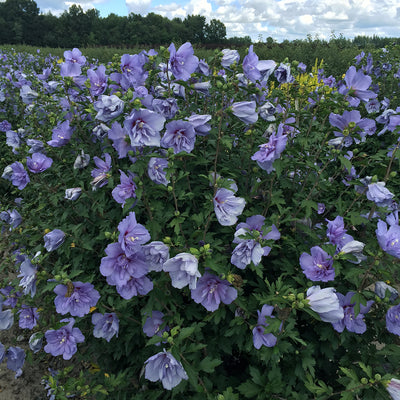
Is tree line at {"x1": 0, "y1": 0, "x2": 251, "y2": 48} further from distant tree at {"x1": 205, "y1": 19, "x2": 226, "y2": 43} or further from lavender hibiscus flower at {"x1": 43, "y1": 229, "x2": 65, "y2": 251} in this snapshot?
lavender hibiscus flower at {"x1": 43, "y1": 229, "x2": 65, "y2": 251}

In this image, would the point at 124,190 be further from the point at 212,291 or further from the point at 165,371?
the point at 165,371

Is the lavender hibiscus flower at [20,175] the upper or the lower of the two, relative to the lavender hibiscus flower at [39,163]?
lower

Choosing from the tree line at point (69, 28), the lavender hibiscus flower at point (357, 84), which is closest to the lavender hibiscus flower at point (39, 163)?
the lavender hibiscus flower at point (357, 84)

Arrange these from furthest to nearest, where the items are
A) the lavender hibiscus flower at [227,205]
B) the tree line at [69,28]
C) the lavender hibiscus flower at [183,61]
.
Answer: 1. the tree line at [69,28]
2. the lavender hibiscus flower at [183,61]
3. the lavender hibiscus flower at [227,205]

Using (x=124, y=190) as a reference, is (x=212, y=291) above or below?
below

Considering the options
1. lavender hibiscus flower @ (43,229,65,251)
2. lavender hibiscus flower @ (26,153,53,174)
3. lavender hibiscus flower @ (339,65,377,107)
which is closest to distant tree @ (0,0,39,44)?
lavender hibiscus flower @ (26,153,53,174)

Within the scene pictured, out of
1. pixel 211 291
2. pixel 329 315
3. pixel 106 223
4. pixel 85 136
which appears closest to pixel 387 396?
pixel 329 315

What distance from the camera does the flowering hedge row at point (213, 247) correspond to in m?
1.83

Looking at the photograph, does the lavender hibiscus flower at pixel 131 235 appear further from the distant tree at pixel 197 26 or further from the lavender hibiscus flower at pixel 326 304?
the distant tree at pixel 197 26

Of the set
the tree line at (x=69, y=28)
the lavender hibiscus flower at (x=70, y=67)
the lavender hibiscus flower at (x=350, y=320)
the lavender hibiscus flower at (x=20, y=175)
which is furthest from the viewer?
the tree line at (x=69, y=28)

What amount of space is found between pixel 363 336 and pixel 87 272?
6.96 feet

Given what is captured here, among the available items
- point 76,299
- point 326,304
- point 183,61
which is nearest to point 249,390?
point 326,304

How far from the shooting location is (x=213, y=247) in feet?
6.93

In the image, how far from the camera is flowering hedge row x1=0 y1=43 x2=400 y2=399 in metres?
1.83
